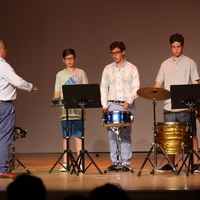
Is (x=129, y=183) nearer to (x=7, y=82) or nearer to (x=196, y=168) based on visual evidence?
(x=196, y=168)

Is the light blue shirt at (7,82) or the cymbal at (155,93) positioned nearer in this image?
the light blue shirt at (7,82)

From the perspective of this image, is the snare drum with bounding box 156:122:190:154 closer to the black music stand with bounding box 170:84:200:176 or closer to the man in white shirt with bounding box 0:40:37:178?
the black music stand with bounding box 170:84:200:176

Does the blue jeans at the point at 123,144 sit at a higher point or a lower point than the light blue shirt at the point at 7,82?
lower

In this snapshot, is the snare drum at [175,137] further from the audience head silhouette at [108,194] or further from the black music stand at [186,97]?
the audience head silhouette at [108,194]

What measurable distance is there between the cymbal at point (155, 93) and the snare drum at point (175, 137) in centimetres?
37

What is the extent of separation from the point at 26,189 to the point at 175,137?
3.91 m

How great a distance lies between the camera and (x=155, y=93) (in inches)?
235

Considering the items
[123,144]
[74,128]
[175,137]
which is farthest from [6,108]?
[175,137]

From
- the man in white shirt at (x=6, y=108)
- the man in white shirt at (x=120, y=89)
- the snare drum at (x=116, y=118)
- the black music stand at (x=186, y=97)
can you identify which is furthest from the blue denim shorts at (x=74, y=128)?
the black music stand at (x=186, y=97)

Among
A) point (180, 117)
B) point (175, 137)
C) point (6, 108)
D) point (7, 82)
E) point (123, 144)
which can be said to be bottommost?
point (123, 144)

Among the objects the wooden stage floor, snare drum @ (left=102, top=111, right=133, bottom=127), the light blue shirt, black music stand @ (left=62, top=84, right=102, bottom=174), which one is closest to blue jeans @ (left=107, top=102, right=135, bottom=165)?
the wooden stage floor

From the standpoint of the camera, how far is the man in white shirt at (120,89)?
21.5 feet

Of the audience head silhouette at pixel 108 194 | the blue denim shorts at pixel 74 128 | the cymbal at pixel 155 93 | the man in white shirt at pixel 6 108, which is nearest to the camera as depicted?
the audience head silhouette at pixel 108 194

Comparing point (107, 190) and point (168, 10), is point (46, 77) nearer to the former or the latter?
point (168, 10)
